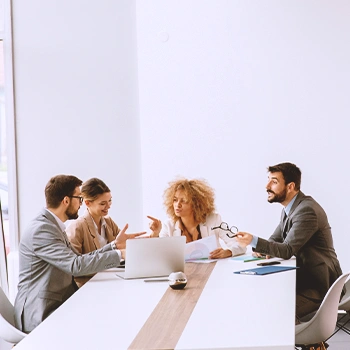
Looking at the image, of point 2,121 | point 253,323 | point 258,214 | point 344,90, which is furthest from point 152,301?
point 2,121

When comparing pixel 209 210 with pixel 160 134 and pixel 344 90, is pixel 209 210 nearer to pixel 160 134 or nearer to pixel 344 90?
pixel 160 134

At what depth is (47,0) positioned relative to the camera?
21.6ft

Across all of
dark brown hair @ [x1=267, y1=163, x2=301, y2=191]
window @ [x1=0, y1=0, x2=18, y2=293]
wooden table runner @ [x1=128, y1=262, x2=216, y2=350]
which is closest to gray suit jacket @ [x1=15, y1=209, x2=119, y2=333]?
wooden table runner @ [x1=128, y1=262, x2=216, y2=350]

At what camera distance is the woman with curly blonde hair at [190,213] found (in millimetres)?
5090

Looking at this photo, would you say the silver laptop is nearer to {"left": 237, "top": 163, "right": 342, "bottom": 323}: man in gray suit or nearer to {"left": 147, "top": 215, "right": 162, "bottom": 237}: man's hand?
{"left": 237, "top": 163, "right": 342, "bottom": 323}: man in gray suit

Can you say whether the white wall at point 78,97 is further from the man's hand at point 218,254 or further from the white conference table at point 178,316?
the white conference table at point 178,316

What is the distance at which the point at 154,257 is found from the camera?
13.3ft

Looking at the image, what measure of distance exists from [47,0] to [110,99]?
1143mm

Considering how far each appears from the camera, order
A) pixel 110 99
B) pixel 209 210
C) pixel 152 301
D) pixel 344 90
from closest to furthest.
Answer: pixel 152 301 < pixel 209 210 < pixel 344 90 < pixel 110 99

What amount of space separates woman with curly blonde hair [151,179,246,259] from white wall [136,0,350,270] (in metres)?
1.09

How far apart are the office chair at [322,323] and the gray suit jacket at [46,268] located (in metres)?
1.16

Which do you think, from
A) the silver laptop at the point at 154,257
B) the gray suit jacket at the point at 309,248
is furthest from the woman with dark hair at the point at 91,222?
the gray suit jacket at the point at 309,248

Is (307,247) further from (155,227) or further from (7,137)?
(7,137)

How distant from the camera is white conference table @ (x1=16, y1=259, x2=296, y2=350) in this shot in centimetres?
265
